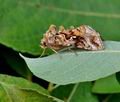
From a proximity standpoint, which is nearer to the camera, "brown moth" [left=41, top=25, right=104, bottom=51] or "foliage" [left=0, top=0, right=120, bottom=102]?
"foliage" [left=0, top=0, right=120, bottom=102]

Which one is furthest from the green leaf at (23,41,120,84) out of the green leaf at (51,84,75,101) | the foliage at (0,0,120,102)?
the green leaf at (51,84,75,101)

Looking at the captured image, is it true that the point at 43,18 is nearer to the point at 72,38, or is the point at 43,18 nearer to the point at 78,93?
the point at 72,38

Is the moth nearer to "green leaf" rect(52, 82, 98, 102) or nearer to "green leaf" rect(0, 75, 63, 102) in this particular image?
"green leaf" rect(52, 82, 98, 102)

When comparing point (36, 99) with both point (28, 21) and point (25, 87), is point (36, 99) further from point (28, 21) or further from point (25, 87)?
point (28, 21)

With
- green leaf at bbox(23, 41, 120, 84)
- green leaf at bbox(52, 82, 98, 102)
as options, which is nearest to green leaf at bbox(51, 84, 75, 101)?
green leaf at bbox(52, 82, 98, 102)

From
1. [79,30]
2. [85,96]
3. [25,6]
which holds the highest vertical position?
[25,6]

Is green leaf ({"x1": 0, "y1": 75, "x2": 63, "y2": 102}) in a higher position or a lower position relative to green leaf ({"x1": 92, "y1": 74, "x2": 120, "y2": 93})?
higher

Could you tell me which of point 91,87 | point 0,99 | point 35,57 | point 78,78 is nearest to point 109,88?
point 91,87

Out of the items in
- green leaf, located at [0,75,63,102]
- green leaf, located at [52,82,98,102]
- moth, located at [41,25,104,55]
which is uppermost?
moth, located at [41,25,104,55]
